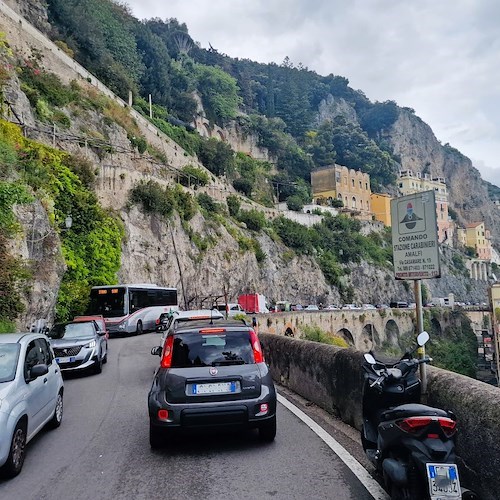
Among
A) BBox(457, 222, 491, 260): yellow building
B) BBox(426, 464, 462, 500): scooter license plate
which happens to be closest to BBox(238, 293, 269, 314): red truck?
BBox(426, 464, 462, 500): scooter license plate

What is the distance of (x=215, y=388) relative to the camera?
18.7 feet

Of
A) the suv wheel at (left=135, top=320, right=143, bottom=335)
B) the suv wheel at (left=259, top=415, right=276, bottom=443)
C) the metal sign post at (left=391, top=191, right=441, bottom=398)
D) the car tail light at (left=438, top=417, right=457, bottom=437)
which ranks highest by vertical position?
the metal sign post at (left=391, top=191, right=441, bottom=398)

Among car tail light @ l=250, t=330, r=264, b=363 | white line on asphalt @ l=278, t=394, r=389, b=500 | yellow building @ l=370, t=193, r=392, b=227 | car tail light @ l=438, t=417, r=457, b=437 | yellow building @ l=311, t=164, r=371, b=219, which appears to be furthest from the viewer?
yellow building @ l=370, t=193, r=392, b=227

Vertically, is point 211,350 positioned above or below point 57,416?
above

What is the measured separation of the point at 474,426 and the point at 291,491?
1.80 meters

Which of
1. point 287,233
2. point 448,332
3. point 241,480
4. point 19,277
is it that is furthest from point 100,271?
point 448,332

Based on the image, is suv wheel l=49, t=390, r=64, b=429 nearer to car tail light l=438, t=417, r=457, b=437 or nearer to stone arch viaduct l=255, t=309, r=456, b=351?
car tail light l=438, t=417, r=457, b=437

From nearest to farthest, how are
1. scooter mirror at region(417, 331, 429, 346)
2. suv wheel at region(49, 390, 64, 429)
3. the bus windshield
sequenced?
1. scooter mirror at region(417, 331, 429, 346)
2. suv wheel at region(49, 390, 64, 429)
3. the bus windshield

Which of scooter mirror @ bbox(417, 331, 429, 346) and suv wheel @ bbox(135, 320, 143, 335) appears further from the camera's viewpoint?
suv wheel @ bbox(135, 320, 143, 335)

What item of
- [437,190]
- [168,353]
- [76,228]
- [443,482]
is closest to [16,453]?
→ [168,353]

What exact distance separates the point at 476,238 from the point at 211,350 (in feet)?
435

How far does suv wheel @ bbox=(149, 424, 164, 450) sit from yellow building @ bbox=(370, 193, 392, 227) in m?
99.8

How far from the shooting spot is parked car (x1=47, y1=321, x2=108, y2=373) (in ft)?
39.1

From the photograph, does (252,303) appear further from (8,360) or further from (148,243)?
(8,360)
